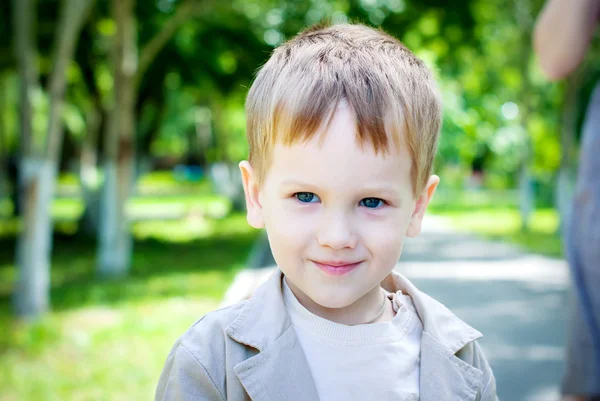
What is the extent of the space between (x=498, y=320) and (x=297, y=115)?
19.2 feet

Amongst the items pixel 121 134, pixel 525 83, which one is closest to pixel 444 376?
pixel 121 134

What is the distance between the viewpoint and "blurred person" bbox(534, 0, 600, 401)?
2.43 meters

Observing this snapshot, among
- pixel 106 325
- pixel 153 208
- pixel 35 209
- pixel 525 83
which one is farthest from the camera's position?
pixel 153 208

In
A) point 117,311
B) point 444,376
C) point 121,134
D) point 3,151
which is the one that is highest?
point 444,376

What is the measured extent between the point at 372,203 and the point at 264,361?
440 millimetres

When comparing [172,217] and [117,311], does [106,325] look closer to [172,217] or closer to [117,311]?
[117,311]

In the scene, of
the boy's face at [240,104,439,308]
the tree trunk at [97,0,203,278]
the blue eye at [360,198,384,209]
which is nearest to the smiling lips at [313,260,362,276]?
the boy's face at [240,104,439,308]

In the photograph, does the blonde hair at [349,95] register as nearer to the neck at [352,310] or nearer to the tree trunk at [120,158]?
the neck at [352,310]

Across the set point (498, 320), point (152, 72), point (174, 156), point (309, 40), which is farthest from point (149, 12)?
point (174, 156)

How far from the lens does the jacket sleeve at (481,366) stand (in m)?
1.79

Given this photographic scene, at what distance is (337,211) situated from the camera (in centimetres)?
160

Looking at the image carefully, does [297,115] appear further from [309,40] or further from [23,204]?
[23,204]

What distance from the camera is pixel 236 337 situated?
1.65 m

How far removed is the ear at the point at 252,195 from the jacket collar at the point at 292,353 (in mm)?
150
